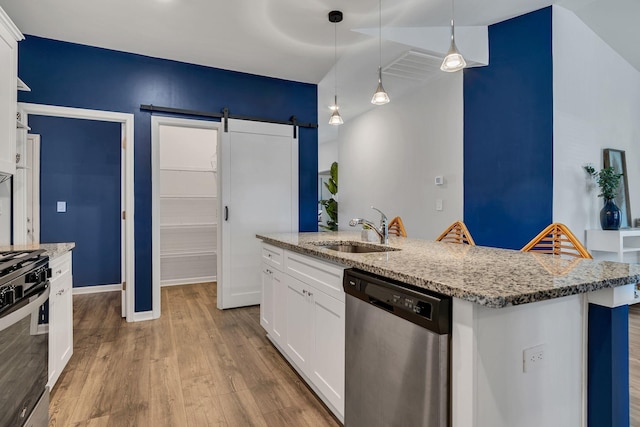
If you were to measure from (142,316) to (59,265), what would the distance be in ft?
4.87

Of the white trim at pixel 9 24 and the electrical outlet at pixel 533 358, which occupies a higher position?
Result: the white trim at pixel 9 24

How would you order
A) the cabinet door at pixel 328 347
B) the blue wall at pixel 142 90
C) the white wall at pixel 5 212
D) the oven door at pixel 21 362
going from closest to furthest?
the oven door at pixel 21 362 < the cabinet door at pixel 328 347 < the white wall at pixel 5 212 < the blue wall at pixel 142 90

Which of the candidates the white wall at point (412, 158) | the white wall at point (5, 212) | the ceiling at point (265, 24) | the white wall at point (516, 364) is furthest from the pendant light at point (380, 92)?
the white wall at point (5, 212)

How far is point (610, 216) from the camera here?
130 inches

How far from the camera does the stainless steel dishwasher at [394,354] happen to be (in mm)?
1100

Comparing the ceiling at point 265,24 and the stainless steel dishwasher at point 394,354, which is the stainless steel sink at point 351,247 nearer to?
the stainless steel dishwasher at point 394,354

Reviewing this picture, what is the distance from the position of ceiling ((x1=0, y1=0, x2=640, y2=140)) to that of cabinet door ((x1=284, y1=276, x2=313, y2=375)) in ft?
6.94

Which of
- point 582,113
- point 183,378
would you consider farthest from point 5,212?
point 582,113

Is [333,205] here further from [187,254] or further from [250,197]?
[250,197]

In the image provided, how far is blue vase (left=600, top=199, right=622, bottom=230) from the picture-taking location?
328cm

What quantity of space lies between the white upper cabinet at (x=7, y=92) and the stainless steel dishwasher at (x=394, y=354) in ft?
7.72

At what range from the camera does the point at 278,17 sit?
9.25ft

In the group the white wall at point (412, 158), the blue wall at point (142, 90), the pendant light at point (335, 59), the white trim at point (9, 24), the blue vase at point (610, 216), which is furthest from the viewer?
the white wall at point (412, 158)

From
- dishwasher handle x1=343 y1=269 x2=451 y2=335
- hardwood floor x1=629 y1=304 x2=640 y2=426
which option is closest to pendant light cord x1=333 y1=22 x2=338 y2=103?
dishwasher handle x1=343 y1=269 x2=451 y2=335
